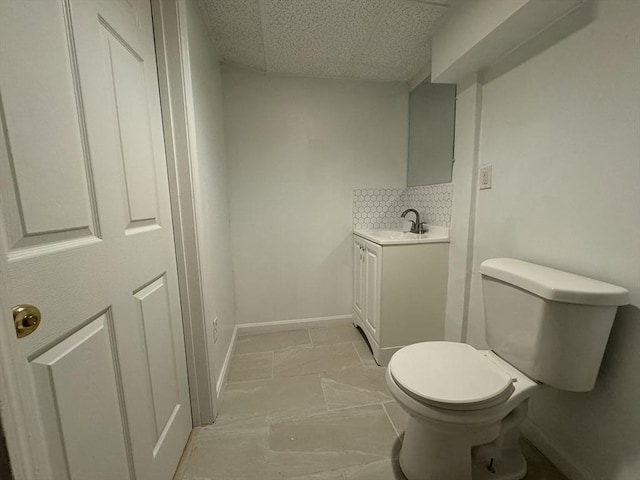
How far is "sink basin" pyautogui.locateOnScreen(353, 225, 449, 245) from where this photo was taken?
5.47ft

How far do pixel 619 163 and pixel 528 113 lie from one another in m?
0.45

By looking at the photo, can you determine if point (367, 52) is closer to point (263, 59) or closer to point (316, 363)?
point (263, 59)

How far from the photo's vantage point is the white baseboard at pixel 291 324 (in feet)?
7.31

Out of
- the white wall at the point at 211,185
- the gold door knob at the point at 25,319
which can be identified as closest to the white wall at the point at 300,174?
the white wall at the point at 211,185

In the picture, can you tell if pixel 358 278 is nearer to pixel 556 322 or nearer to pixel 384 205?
pixel 384 205

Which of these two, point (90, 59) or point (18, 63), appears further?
point (90, 59)

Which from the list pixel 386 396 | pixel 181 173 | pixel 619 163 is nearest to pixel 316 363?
pixel 386 396

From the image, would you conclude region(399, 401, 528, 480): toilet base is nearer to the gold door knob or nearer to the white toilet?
the white toilet

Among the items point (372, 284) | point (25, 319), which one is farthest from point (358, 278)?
point (25, 319)

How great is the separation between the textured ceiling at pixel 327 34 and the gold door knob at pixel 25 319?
1619 millimetres

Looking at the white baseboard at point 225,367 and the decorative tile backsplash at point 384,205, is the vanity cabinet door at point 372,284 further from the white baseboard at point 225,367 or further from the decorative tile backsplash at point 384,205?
the white baseboard at point 225,367

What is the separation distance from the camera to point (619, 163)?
2.80ft

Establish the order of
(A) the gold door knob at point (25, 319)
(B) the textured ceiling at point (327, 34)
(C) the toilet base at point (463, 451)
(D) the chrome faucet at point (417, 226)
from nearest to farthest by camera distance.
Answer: (A) the gold door knob at point (25, 319)
(C) the toilet base at point (463, 451)
(B) the textured ceiling at point (327, 34)
(D) the chrome faucet at point (417, 226)

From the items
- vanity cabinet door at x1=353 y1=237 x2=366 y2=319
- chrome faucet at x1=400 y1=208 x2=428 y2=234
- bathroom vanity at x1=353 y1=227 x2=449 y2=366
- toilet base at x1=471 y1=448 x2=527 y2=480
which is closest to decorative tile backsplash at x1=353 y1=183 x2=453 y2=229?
chrome faucet at x1=400 y1=208 x2=428 y2=234
